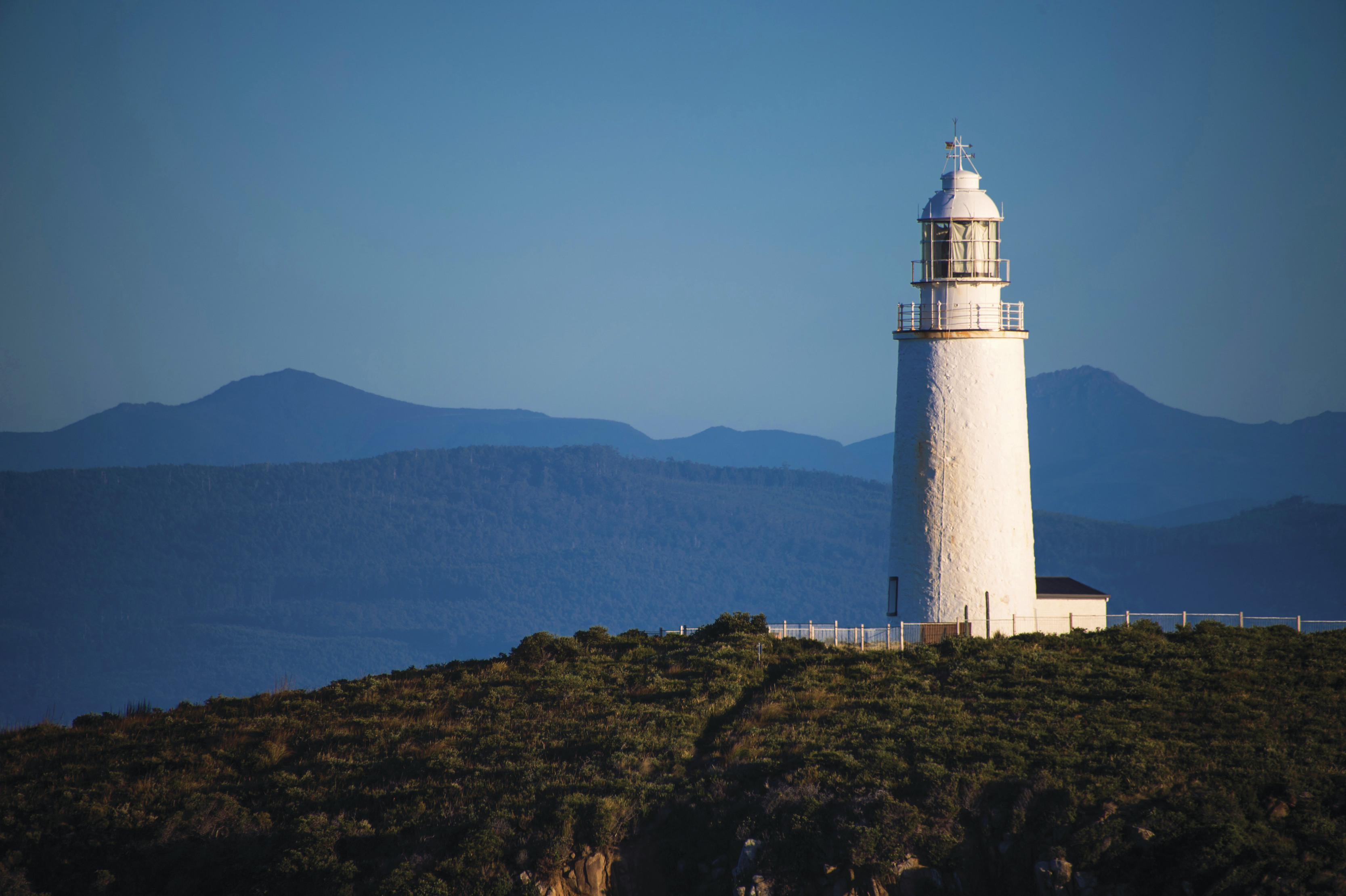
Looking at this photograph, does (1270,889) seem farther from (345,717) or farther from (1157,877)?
(345,717)

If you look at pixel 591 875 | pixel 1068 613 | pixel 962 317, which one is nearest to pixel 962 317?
pixel 962 317

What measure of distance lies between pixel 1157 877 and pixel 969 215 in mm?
17731

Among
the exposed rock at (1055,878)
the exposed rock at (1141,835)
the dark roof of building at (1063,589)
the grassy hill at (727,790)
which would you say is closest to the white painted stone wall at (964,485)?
the dark roof of building at (1063,589)

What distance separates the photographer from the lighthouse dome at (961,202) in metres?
30.1

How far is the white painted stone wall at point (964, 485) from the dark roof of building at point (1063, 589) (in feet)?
6.75

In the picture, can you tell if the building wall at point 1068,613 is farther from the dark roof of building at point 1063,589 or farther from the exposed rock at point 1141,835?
the exposed rock at point 1141,835

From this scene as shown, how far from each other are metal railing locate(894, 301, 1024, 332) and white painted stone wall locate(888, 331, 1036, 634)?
0.97 feet

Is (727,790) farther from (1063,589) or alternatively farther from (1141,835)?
(1063,589)

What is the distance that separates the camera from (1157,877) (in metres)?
16.7

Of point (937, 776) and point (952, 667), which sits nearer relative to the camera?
point (937, 776)

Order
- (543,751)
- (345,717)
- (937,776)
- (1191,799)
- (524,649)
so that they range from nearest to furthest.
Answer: (1191,799) < (937,776) < (543,751) < (345,717) < (524,649)

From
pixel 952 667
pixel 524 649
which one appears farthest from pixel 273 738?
pixel 952 667

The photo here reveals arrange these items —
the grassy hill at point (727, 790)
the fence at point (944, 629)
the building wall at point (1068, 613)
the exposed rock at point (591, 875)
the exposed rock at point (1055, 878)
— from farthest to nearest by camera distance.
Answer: the building wall at point (1068, 613) → the fence at point (944, 629) → the exposed rock at point (591, 875) → the grassy hill at point (727, 790) → the exposed rock at point (1055, 878)

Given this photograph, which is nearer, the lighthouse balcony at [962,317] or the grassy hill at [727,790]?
the grassy hill at [727,790]
